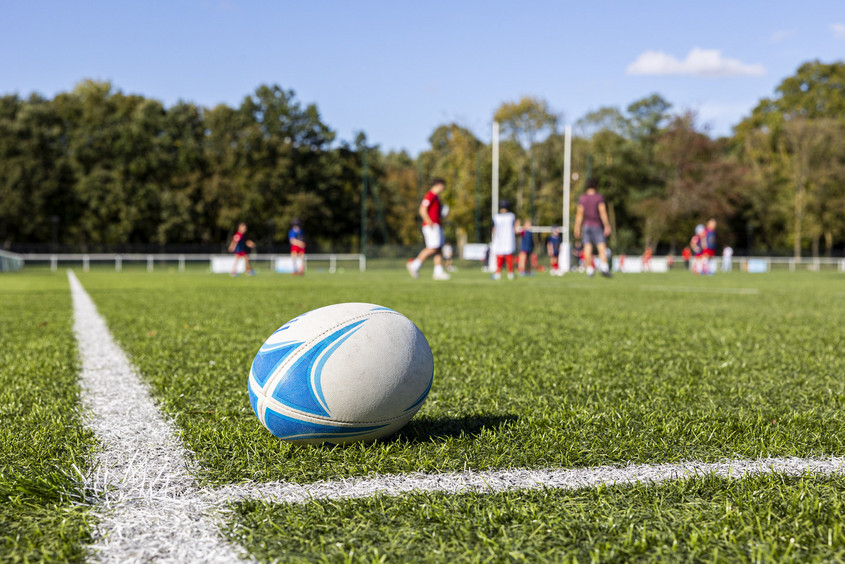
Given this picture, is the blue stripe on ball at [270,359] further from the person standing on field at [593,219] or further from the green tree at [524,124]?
the green tree at [524,124]

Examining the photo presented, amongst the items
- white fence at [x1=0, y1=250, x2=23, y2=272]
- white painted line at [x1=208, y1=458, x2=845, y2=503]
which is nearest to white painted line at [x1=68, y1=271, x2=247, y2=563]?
white painted line at [x1=208, y1=458, x2=845, y2=503]

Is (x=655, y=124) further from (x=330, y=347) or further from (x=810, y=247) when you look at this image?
(x=330, y=347)

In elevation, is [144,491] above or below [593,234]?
below

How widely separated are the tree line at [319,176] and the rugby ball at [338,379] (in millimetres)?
41922

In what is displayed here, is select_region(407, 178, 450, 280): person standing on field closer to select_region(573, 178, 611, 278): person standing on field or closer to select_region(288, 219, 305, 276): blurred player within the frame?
select_region(573, 178, 611, 278): person standing on field

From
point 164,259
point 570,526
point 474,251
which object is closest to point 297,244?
point 474,251

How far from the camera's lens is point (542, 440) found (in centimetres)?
265

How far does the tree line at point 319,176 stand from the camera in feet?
160

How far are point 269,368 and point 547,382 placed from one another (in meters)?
1.89

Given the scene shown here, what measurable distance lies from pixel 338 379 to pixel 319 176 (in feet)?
186

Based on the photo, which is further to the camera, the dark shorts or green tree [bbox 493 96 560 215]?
green tree [bbox 493 96 560 215]

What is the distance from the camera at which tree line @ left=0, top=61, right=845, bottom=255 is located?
160ft

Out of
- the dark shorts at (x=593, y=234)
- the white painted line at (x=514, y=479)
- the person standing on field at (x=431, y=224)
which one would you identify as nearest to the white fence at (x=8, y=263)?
the person standing on field at (x=431, y=224)

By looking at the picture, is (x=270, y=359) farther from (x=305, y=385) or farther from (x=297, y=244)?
(x=297, y=244)
